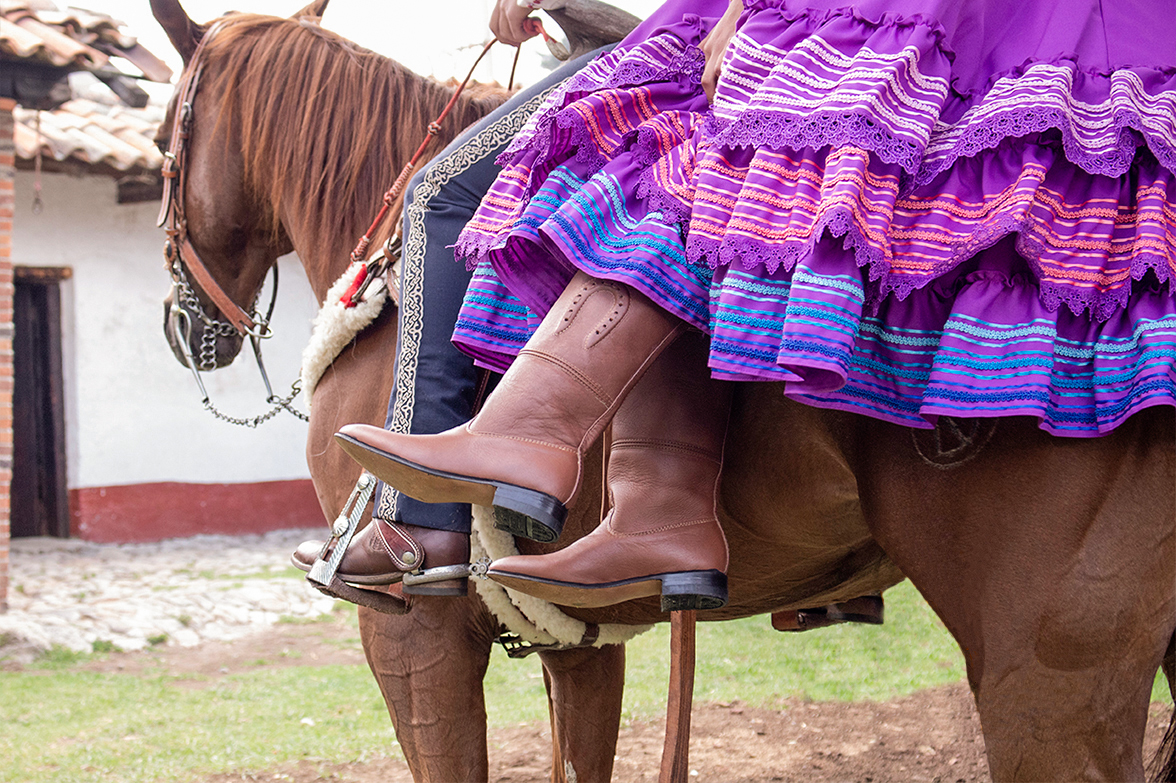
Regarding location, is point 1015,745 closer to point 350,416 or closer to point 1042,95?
point 1042,95

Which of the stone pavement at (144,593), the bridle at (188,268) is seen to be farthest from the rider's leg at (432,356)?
the stone pavement at (144,593)

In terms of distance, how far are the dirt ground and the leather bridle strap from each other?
6.78 feet

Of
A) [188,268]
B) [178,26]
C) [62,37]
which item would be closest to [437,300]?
[188,268]

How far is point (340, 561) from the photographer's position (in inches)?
84.3

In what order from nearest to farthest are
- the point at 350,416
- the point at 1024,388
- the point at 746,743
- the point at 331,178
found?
the point at 1024,388, the point at 350,416, the point at 331,178, the point at 746,743

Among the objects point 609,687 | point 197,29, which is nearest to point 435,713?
point 609,687

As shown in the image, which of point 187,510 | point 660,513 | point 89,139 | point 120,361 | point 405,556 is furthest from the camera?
point 187,510

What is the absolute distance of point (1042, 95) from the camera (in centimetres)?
128

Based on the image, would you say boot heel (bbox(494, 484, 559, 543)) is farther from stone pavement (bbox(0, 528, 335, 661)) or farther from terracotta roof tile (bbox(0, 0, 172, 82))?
stone pavement (bbox(0, 528, 335, 661))

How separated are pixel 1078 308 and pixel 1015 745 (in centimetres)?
58

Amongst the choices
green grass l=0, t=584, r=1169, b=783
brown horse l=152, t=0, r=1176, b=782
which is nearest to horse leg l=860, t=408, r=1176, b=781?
brown horse l=152, t=0, r=1176, b=782

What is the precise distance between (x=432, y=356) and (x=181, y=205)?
4.29ft

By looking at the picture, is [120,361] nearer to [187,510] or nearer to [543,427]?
[187,510]

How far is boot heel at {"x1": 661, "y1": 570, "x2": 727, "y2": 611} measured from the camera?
4.90 feet
